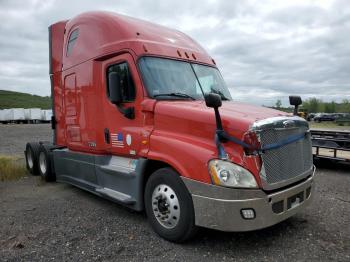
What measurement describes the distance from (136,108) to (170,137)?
0.87 m

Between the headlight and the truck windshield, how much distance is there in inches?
61.2

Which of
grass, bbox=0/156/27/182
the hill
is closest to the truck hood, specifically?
grass, bbox=0/156/27/182

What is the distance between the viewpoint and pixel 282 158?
436 cm

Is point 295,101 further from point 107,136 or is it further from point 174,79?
point 107,136

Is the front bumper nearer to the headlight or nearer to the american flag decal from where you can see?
the headlight

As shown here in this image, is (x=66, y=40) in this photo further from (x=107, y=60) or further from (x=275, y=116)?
(x=275, y=116)

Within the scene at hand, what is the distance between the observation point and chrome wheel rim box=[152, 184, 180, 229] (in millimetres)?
4445

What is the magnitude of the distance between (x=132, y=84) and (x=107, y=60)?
3.24 feet

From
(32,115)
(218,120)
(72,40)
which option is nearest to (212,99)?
(218,120)

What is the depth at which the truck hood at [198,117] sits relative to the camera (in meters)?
4.21

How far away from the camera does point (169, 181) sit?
4500mm

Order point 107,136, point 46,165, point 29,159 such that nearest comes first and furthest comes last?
point 107,136, point 46,165, point 29,159

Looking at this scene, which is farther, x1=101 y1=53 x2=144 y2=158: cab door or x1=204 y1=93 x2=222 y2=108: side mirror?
x1=101 y1=53 x2=144 y2=158: cab door

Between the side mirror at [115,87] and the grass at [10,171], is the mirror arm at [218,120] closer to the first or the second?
the side mirror at [115,87]
